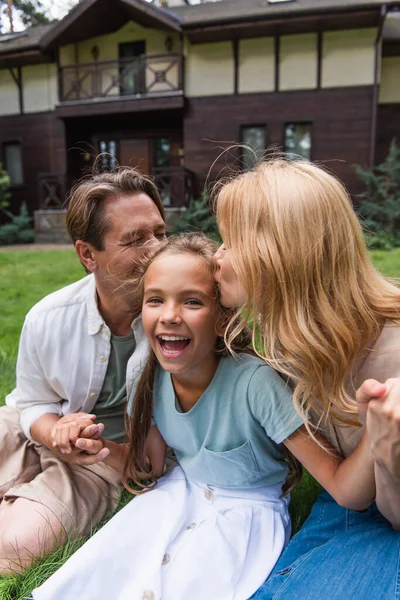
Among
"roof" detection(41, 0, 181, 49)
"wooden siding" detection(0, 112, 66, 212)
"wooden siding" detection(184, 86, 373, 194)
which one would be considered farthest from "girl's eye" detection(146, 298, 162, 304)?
"wooden siding" detection(0, 112, 66, 212)

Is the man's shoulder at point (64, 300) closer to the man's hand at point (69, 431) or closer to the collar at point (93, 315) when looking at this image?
the collar at point (93, 315)

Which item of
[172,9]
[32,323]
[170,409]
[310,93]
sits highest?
[172,9]

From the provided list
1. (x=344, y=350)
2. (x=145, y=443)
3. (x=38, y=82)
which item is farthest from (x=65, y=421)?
(x=38, y=82)

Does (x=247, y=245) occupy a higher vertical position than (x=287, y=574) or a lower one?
higher

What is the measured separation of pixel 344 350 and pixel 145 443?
905 mm

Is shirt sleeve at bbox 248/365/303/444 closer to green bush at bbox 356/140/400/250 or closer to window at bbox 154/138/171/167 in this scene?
green bush at bbox 356/140/400/250

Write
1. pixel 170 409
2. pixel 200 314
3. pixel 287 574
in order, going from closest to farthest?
1. pixel 287 574
2. pixel 200 314
3. pixel 170 409

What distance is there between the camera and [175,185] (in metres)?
13.0

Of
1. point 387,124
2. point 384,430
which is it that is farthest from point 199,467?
point 387,124

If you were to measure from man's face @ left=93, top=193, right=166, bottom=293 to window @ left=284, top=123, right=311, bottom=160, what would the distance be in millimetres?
11831

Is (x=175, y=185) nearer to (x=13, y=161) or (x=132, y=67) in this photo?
(x=132, y=67)

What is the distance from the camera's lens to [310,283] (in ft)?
4.85

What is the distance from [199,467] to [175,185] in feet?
38.8

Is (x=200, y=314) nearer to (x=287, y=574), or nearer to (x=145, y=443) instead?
(x=145, y=443)
